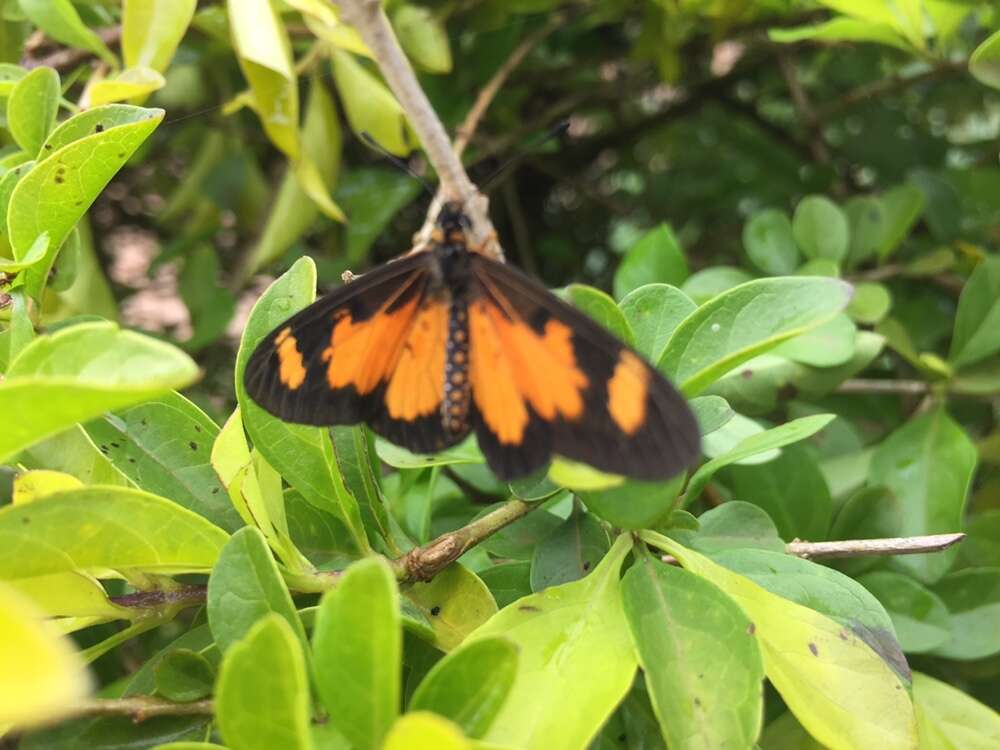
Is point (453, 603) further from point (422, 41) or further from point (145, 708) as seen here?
point (422, 41)

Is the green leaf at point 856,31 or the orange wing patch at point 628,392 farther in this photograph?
the green leaf at point 856,31

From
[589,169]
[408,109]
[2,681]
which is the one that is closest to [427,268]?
[408,109]

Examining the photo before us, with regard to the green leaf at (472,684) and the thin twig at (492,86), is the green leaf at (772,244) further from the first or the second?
the green leaf at (472,684)

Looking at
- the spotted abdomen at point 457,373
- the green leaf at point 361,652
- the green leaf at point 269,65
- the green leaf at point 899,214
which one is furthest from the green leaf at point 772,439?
the green leaf at point 899,214

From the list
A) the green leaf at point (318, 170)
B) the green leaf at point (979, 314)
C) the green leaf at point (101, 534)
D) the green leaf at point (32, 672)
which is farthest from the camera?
the green leaf at point (318, 170)

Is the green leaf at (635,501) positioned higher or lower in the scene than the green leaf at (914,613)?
higher

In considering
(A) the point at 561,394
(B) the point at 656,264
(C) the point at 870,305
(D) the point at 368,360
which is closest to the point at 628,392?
(A) the point at 561,394
